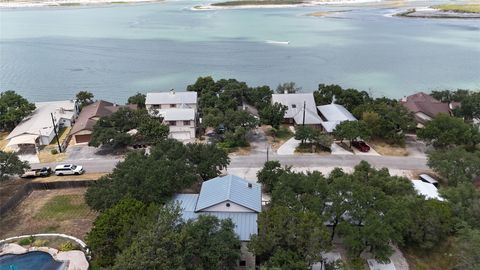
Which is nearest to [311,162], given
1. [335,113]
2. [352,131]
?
[352,131]

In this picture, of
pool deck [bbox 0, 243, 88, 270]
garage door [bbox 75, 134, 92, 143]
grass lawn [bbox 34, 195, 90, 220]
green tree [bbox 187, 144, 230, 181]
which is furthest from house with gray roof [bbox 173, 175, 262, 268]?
garage door [bbox 75, 134, 92, 143]

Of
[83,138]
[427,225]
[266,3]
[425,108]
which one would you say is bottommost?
[427,225]

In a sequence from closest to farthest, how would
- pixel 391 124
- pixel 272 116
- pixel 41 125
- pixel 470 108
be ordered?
pixel 391 124
pixel 272 116
pixel 41 125
pixel 470 108

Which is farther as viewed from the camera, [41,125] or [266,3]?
[266,3]

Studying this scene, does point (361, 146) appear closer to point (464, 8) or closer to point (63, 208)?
point (63, 208)

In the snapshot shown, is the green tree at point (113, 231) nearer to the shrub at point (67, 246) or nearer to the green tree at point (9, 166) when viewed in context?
the shrub at point (67, 246)

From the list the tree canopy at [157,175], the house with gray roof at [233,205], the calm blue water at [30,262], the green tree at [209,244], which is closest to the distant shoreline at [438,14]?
the tree canopy at [157,175]
